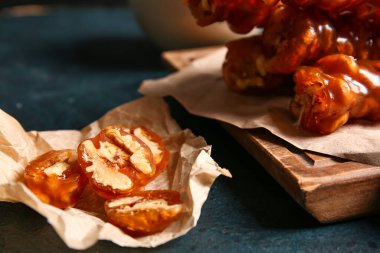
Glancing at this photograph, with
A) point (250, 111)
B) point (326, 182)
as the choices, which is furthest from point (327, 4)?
point (326, 182)

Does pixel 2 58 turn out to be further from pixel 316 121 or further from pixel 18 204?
pixel 316 121

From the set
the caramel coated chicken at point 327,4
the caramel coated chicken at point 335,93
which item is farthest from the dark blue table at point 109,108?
the caramel coated chicken at point 327,4

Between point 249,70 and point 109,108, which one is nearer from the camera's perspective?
point 249,70

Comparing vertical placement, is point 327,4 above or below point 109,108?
above

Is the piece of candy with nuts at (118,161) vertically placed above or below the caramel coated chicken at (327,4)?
below

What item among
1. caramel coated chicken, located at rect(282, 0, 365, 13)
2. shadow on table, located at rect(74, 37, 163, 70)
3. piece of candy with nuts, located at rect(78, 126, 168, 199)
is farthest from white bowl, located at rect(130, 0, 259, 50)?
piece of candy with nuts, located at rect(78, 126, 168, 199)

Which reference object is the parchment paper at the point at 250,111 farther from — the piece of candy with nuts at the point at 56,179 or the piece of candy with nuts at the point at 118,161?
the piece of candy with nuts at the point at 56,179

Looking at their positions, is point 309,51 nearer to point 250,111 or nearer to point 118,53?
point 250,111

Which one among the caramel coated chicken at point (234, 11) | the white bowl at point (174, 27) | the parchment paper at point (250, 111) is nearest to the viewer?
the parchment paper at point (250, 111)
